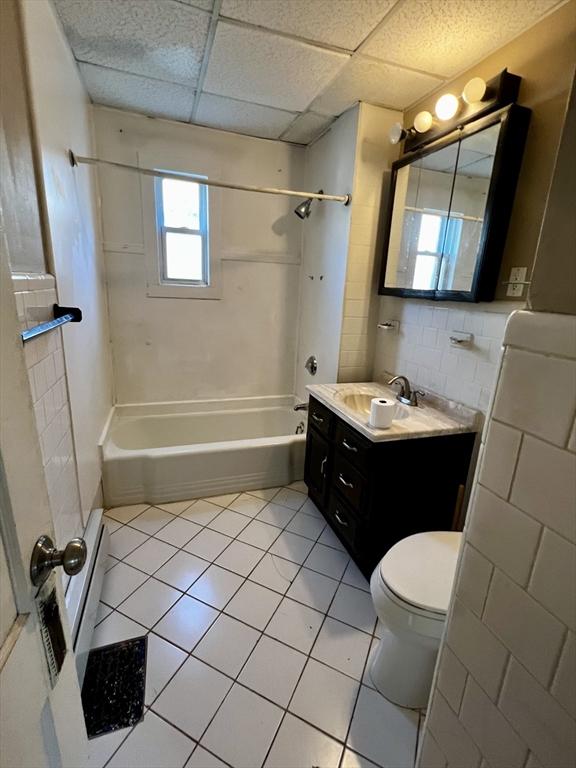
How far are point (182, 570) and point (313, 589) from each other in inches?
26.0

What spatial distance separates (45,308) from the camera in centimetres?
120

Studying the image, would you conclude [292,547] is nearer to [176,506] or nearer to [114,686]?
[176,506]

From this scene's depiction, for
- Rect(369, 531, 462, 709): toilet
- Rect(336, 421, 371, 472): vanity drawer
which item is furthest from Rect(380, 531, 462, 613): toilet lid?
Rect(336, 421, 371, 472): vanity drawer

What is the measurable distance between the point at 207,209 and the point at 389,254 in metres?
1.44

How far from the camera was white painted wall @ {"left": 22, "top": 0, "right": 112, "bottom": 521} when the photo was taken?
1.27 metres

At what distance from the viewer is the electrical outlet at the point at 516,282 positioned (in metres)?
1.43

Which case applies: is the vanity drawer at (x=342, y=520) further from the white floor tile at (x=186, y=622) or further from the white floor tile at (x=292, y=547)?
the white floor tile at (x=186, y=622)

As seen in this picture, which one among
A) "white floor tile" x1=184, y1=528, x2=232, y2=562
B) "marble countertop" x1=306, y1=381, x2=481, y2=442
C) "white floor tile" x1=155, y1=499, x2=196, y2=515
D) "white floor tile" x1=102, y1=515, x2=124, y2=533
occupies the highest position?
"marble countertop" x1=306, y1=381, x2=481, y2=442

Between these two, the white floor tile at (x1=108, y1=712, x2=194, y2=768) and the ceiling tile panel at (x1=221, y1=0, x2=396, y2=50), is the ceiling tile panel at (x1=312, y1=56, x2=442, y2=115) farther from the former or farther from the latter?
the white floor tile at (x1=108, y1=712, x2=194, y2=768)

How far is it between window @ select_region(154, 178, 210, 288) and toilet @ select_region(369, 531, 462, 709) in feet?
7.73

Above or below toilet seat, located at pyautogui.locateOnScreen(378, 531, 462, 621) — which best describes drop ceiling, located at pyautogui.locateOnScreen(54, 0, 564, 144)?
above

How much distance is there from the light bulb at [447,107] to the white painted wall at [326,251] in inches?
22.8

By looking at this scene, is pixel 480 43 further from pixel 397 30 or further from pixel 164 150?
pixel 164 150

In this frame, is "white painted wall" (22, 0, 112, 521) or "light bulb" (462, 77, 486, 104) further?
"light bulb" (462, 77, 486, 104)
